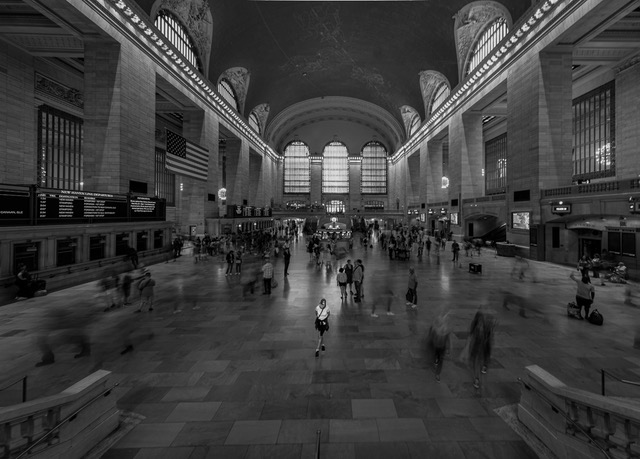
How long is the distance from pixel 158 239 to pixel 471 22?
94.2 feet

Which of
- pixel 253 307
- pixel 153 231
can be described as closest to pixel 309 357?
pixel 253 307

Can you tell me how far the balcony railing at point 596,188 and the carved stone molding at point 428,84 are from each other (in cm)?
2097

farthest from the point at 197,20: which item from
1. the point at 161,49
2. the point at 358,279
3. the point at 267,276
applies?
the point at 358,279

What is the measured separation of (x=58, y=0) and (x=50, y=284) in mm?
11361

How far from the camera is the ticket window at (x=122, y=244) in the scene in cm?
1424

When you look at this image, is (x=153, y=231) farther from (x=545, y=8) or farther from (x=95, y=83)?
(x=545, y=8)

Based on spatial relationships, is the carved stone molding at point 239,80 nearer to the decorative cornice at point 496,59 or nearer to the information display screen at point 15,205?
the decorative cornice at point 496,59

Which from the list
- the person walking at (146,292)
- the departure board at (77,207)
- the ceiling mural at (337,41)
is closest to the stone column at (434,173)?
the ceiling mural at (337,41)

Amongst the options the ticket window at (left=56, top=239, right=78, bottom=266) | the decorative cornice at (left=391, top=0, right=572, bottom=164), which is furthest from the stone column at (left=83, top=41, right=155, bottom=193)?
the decorative cornice at (left=391, top=0, right=572, bottom=164)

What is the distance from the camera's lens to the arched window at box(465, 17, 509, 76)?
899 inches

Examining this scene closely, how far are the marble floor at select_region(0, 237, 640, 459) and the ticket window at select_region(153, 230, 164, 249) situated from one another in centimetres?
781

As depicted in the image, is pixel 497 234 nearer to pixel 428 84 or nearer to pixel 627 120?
pixel 627 120

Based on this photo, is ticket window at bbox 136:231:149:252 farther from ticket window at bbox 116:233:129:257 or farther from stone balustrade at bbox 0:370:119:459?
stone balustrade at bbox 0:370:119:459

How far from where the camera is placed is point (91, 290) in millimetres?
10484
